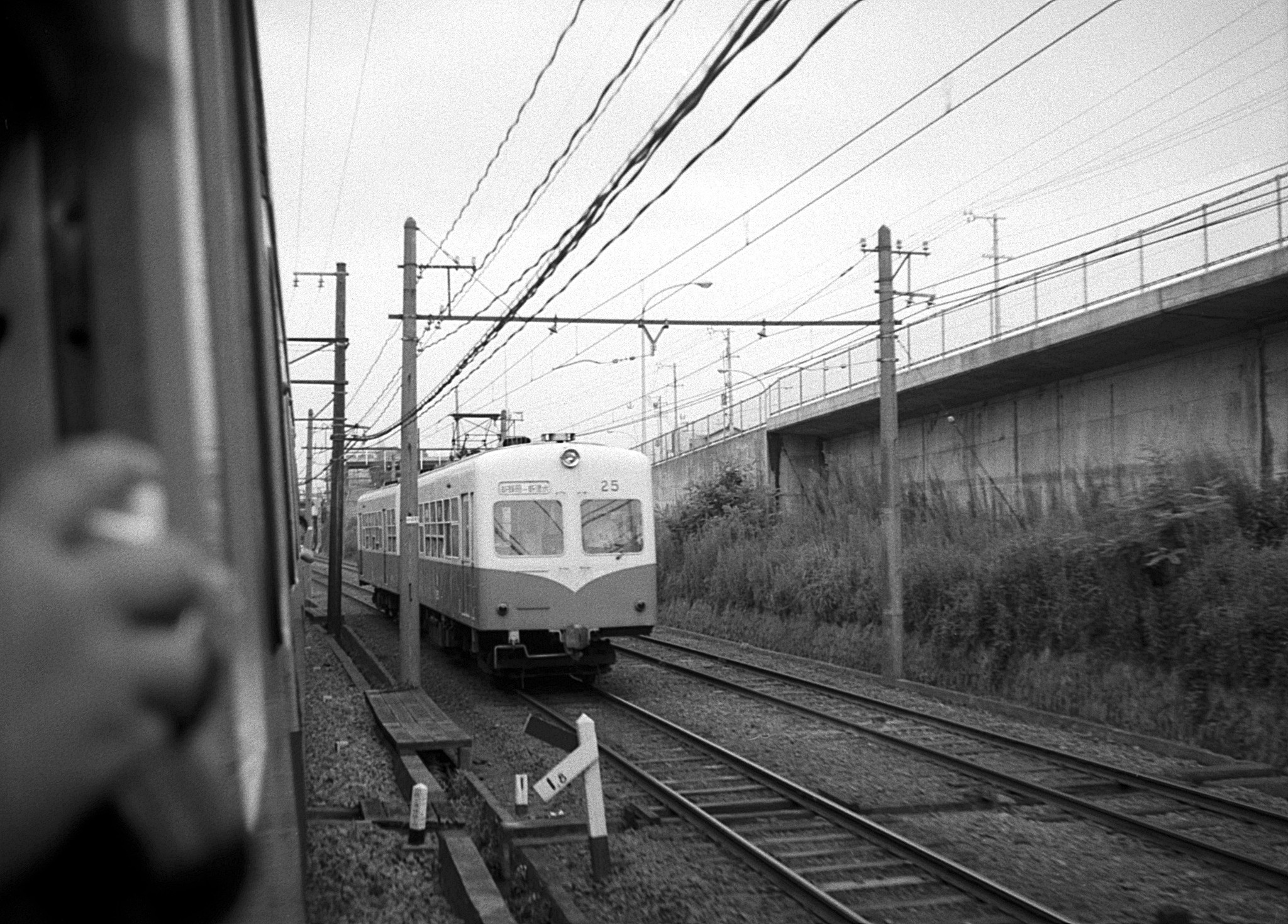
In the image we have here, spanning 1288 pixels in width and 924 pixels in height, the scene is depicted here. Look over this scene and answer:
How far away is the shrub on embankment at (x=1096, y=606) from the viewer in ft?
38.3

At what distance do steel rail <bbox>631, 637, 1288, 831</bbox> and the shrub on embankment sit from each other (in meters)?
1.71

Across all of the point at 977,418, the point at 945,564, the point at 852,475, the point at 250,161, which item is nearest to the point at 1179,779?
the point at 945,564

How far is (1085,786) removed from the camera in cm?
952

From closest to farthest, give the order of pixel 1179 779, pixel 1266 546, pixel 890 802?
pixel 890 802, pixel 1179 779, pixel 1266 546

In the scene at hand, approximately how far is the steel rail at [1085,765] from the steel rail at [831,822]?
2459mm

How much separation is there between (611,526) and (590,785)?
27.1 feet

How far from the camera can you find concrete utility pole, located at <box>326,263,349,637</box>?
22.0m

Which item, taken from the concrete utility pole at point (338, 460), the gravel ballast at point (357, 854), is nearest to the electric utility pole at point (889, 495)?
the gravel ballast at point (357, 854)

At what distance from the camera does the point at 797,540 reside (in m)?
23.8

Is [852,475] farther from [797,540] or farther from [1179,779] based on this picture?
[1179,779]

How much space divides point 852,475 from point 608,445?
431 inches

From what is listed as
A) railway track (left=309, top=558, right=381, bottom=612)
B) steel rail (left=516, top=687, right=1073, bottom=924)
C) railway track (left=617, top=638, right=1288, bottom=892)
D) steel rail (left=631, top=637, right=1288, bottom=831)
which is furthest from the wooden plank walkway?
railway track (left=309, top=558, right=381, bottom=612)

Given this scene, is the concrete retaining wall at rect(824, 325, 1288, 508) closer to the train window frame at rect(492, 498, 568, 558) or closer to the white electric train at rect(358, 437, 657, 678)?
the white electric train at rect(358, 437, 657, 678)

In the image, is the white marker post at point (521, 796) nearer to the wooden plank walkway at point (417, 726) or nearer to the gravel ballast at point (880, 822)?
the gravel ballast at point (880, 822)
